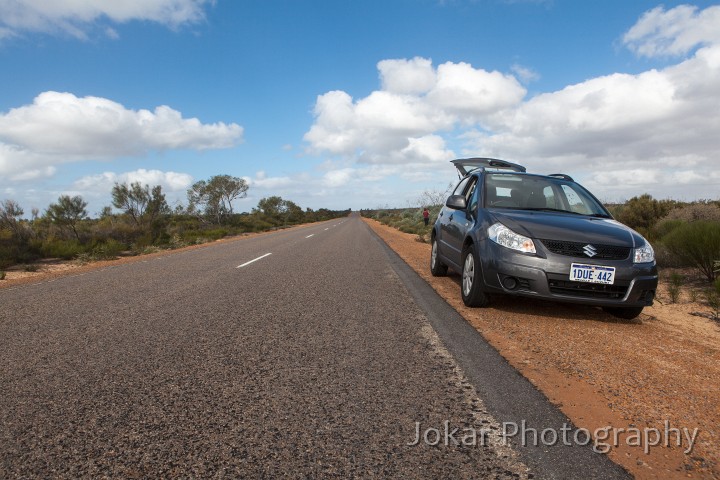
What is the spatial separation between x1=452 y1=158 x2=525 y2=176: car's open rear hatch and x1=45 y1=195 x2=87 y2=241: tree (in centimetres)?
2202

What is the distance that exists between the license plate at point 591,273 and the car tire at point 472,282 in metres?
1.00

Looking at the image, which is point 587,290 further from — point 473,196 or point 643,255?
point 473,196

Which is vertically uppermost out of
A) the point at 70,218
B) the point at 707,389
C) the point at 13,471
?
the point at 70,218

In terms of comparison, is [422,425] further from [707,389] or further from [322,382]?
[707,389]

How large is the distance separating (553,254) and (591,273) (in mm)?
399

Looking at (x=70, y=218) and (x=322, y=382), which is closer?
(x=322, y=382)

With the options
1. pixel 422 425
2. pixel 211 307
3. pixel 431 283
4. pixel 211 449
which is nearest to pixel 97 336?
pixel 211 307

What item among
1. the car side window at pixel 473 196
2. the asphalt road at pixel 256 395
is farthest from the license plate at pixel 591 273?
the car side window at pixel 473 196

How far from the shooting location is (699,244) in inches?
291

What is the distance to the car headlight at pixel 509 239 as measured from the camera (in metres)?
4.44

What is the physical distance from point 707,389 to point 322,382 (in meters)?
2.59

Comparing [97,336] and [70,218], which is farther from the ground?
[70,218]

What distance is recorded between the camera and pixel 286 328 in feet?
13.7

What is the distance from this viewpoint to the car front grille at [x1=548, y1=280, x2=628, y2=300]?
4277mm
